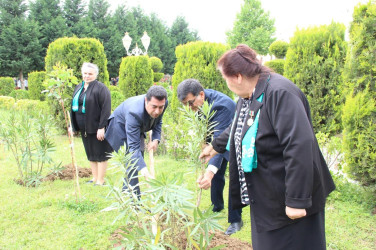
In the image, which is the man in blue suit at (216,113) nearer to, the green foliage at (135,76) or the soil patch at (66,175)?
the soil patch at (66,175)

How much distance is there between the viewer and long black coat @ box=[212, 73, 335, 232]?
1.54 m

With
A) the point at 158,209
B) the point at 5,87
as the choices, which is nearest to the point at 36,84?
the point at 5,87

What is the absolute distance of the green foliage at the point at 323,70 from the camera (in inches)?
201

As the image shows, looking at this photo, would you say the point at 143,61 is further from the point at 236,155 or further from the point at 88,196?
the point at 236,155

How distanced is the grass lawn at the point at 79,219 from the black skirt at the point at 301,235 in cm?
106

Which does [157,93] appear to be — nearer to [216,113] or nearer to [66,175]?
[216,113]

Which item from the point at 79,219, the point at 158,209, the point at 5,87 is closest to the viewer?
the point at 158,209

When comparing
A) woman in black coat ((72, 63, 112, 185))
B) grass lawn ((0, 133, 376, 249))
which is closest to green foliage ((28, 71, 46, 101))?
grass lawn ((0, 133, 376, 249))

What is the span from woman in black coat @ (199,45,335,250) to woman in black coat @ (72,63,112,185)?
3333 millimetres

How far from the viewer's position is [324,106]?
5160mm

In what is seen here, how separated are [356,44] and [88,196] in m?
4.46

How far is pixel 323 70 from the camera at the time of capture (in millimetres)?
5148

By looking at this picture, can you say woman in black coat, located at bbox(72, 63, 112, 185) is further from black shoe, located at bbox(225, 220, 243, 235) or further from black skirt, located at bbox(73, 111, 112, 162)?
black shoe, located at bbox(225, 220, 243, 235)

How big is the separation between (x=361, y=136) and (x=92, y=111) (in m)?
3.97
